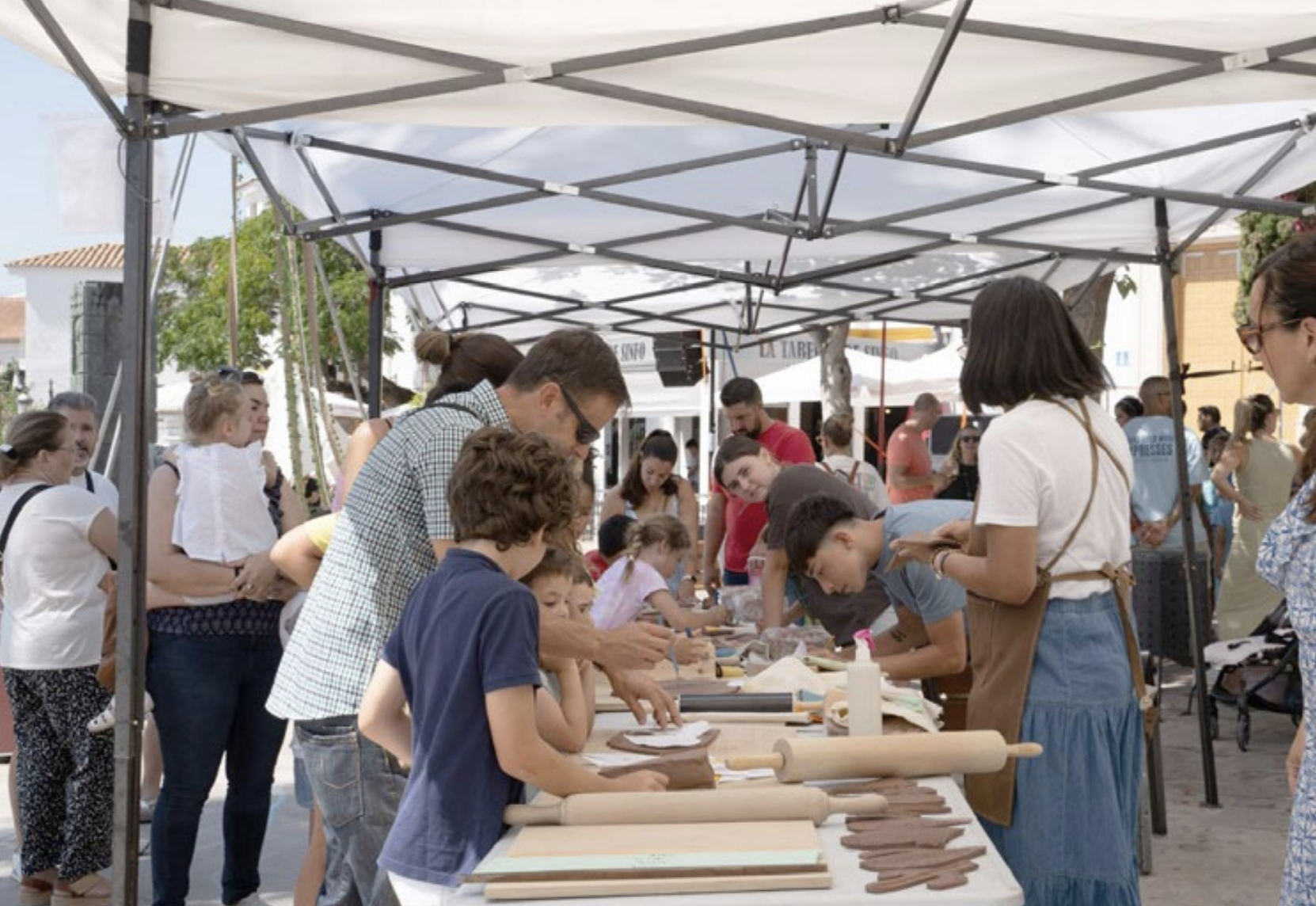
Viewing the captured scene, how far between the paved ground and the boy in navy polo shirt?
9.82 ft

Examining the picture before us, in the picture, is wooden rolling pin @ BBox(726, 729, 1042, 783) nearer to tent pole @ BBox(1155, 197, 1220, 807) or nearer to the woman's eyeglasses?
the woman's eyeglasses

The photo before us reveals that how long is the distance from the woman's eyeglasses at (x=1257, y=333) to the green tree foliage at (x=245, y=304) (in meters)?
30.4

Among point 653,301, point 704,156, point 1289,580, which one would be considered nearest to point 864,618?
point 704,156

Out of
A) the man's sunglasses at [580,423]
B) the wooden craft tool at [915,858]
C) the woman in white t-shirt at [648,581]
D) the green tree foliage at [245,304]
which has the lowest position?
the wooden craft tool at [915,858]

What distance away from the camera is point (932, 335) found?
16.1 m

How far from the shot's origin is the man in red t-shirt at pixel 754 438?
8.03 metres

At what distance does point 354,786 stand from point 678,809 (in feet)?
2.76

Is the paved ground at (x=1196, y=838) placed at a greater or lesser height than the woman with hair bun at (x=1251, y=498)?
lesser

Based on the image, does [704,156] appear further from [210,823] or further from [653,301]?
[653,301]

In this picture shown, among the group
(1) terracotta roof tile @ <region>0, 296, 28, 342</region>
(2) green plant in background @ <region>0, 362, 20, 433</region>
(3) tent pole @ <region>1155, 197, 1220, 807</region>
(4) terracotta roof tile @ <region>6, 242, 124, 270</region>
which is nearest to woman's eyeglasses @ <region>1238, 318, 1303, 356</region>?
(3) tent pole @ <region>1155, 197, 1220, 807</region>

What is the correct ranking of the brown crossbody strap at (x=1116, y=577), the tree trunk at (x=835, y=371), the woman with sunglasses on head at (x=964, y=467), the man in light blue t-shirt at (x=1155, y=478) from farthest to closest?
the tree trunk at (x=835, y=371), the woman with sunglasses on head at (x=964, y=467), the man in light blue t-shirt at (x=1155, y=478), the brown crossbody strap at (x=1116, y=577)

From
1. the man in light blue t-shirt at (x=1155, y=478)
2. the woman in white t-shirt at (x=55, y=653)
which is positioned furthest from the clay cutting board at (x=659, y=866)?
the man in light blue t-shirt at (x=1155, y=478)

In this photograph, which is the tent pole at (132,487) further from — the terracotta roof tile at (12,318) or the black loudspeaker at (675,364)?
the terracotta roof tile at (12,318)

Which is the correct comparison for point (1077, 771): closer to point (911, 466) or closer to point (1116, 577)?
point (1116, 577)
